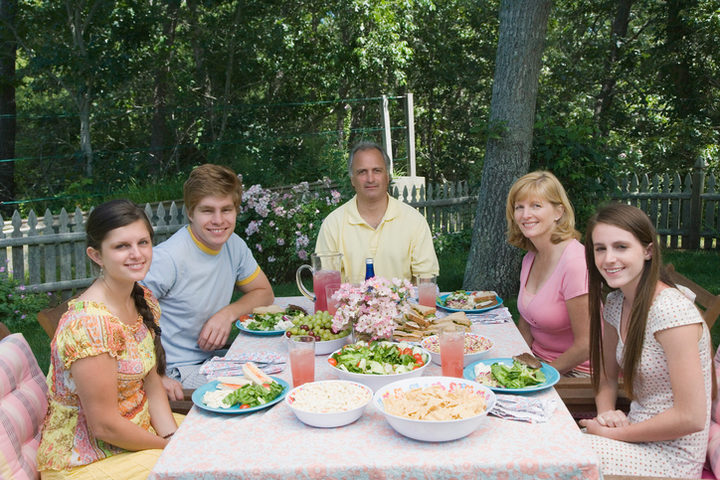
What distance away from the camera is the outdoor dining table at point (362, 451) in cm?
148

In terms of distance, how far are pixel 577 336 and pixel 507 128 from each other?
9.63ft

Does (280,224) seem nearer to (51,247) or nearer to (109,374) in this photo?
(51,247)

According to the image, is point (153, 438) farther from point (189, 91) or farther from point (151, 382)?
point (189, 91)

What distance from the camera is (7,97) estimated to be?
32.5ft

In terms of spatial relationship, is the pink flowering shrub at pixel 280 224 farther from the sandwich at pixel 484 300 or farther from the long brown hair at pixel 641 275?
the long brown hair at pixel 641 275

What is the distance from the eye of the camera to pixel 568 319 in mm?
2705

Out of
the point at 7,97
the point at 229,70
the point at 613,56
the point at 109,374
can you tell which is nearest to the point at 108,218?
the point at 109,374

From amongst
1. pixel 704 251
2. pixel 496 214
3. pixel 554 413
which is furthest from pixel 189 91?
pixel 554 413

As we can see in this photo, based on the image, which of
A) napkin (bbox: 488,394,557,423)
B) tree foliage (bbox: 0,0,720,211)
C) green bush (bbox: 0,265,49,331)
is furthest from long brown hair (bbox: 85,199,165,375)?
tree foliage (bbox: 0,0,720,211)

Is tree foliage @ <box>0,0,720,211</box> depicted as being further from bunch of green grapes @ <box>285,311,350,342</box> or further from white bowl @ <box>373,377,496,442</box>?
white bowl @ <box>373,377,496,442</box>

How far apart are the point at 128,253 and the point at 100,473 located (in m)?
0.70

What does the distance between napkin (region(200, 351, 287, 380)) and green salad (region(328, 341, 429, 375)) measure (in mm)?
257

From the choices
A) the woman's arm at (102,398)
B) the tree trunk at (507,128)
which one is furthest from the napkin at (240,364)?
the tree trunk at (507,128)

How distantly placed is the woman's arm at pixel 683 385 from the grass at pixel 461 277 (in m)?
3.14
